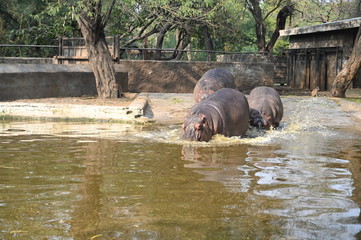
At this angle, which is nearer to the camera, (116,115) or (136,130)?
(136,130)

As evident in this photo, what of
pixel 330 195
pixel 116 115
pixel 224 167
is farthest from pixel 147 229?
pixel 116 115

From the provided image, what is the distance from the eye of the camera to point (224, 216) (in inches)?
143

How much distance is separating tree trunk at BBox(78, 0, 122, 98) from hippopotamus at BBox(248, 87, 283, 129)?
4.43 metres

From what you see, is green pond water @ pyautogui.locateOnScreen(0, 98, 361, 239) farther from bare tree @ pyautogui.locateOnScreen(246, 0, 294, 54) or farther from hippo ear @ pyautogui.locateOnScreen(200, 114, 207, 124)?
bare tree @ pyautogui.locateOnScreen(246, 0, 294, 54)

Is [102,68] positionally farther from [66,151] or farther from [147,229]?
[147,229]

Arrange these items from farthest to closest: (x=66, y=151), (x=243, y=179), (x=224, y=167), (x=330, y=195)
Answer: (x=66, y=151), (x=224, y=167), (x=243, y=179), (x=330, y=195)

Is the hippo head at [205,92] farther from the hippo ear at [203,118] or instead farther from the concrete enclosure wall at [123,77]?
the concrete enclosure wall at [123,77]

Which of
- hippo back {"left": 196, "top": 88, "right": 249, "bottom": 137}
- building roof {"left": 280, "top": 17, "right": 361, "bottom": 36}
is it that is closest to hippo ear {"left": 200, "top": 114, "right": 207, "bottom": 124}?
hippo back {"left": 196, "top": 88, "right": 249, "bottom": 137}

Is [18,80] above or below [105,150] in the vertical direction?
above

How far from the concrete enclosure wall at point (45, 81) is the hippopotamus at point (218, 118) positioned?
561 centimetres

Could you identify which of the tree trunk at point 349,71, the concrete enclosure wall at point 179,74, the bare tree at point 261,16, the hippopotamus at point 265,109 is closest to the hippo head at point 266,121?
the hippopotamus at point 265,109

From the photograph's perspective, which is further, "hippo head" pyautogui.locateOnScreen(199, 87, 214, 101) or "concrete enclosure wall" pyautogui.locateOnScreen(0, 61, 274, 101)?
"concrete enclosure wall" pyautogui.locateOnScreen(0, 61, 274, 101)

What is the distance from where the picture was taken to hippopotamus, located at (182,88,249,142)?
7215 mm

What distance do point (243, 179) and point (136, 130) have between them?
385 centimetres
